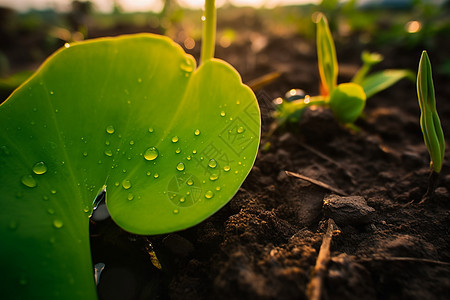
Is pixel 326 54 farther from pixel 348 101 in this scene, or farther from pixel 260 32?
pixel 260 32

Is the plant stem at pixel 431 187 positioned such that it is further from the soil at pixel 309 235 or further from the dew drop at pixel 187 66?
the dew drop at pixel 187 66

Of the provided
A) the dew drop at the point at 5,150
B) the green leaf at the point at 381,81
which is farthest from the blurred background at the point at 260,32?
the dew drop at the point at 5,150

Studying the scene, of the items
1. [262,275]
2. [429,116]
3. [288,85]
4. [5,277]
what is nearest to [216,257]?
[262,275]

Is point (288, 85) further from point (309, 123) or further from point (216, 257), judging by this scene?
point (216, 257)

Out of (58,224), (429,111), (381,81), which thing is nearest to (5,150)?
(58,224)

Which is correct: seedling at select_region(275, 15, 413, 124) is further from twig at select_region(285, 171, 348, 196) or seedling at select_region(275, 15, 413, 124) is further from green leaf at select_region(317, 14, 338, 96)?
twig at select_region(285, 171, 348, 196)

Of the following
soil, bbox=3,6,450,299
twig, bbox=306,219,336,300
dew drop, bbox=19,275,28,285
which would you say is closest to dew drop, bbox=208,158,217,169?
soil, bbox=3,6,450,299

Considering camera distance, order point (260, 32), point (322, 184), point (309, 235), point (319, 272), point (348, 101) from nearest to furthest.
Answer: point (319, 272), point (309, 235), point (322, 184), point (348, 101), point (260, 32)
